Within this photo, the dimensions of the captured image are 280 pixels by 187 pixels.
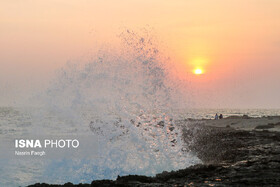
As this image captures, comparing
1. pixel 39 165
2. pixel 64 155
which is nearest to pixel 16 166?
pixel 39 165

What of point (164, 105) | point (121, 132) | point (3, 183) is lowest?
point (3, 183)

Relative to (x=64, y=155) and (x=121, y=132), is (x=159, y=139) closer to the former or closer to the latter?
(x=121, y=132)

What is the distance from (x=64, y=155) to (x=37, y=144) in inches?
317

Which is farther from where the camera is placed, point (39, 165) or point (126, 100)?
point (126, 100)

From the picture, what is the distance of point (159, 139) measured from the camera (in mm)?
21781

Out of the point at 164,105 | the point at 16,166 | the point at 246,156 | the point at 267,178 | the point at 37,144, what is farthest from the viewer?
the point at 37,144

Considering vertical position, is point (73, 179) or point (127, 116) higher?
point (127, 116)

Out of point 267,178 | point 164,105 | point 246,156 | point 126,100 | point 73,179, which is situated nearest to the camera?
point 267,178

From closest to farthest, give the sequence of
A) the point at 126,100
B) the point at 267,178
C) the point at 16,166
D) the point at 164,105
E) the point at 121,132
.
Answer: the point at 267,178, the point at 16,166, the point at 121,132, the point at 126,100, the point at 164,105

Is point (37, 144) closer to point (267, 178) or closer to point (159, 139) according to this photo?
point (159, 139)

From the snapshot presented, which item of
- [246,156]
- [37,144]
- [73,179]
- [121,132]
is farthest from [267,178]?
[37,144]

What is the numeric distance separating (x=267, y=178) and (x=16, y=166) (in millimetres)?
13813

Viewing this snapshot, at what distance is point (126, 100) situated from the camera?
21094 mm

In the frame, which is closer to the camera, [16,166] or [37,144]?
[16,166]
